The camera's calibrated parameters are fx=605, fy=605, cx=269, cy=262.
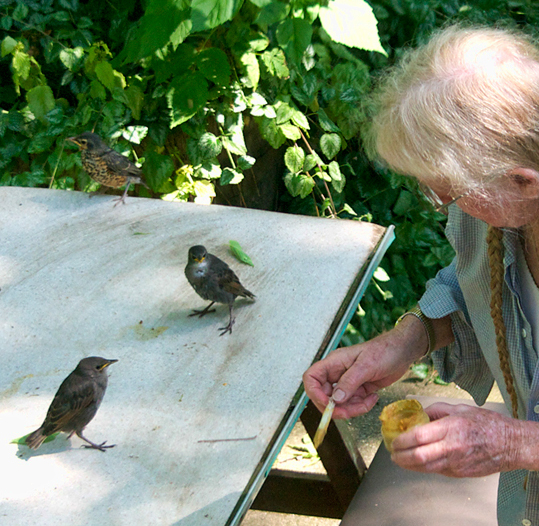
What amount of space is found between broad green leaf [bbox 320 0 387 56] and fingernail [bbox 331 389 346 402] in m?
1.19

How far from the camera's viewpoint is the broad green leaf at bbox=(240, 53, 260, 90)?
2.92m

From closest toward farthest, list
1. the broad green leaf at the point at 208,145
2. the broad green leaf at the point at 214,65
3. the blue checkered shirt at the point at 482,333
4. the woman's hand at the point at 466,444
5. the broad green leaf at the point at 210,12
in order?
1. the woman's hand at the point at 466,444
2. the blue checkered shirt at the point at 482,333
3. the broad green leaf at the point at 210,12
4. the broad green leaf at the point at 214,65
5. the broad green leaf at the point at 208,145

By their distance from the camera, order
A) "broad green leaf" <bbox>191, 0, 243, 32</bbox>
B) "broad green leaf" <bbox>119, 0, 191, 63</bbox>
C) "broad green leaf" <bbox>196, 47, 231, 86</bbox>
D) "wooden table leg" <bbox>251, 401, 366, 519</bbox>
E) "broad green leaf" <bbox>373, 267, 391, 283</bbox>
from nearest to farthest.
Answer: "broad green leaf" <bbox>191, 0, 243, 32</bbox>
"wooden table leg" <bbox>251, 401, 366, 519</bbox>
"broad green leaf" <bbox>119, 0, 191, 63</bbox>
"broad green leaf" <bbox>196, 47, 231, 86</bbox>
"broad green leaf" <bbox>373, 267, 391, 283</bbox>

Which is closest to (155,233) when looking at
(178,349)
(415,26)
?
(178,349)

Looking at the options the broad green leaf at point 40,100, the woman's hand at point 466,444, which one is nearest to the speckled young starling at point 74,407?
the woman's hand at point 466,444

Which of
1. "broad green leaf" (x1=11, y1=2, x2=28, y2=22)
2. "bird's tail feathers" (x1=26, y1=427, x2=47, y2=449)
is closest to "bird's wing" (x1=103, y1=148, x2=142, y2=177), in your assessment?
"broad green leaf" (x1=11, y1=2, x2=28, y2=22)

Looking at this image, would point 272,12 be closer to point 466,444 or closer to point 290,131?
point 290,131

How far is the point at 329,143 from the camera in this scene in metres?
3.13

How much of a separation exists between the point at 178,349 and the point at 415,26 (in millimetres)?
2622

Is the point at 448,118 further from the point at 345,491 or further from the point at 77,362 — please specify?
the point at 345,491

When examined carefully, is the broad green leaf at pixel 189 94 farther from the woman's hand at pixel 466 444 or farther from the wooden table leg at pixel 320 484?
the woman's hand at pixel 466 444

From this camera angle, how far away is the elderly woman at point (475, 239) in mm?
1070

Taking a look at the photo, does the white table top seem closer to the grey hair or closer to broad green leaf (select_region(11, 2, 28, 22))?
the grey hair

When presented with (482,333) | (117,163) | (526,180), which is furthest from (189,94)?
(526,180)
